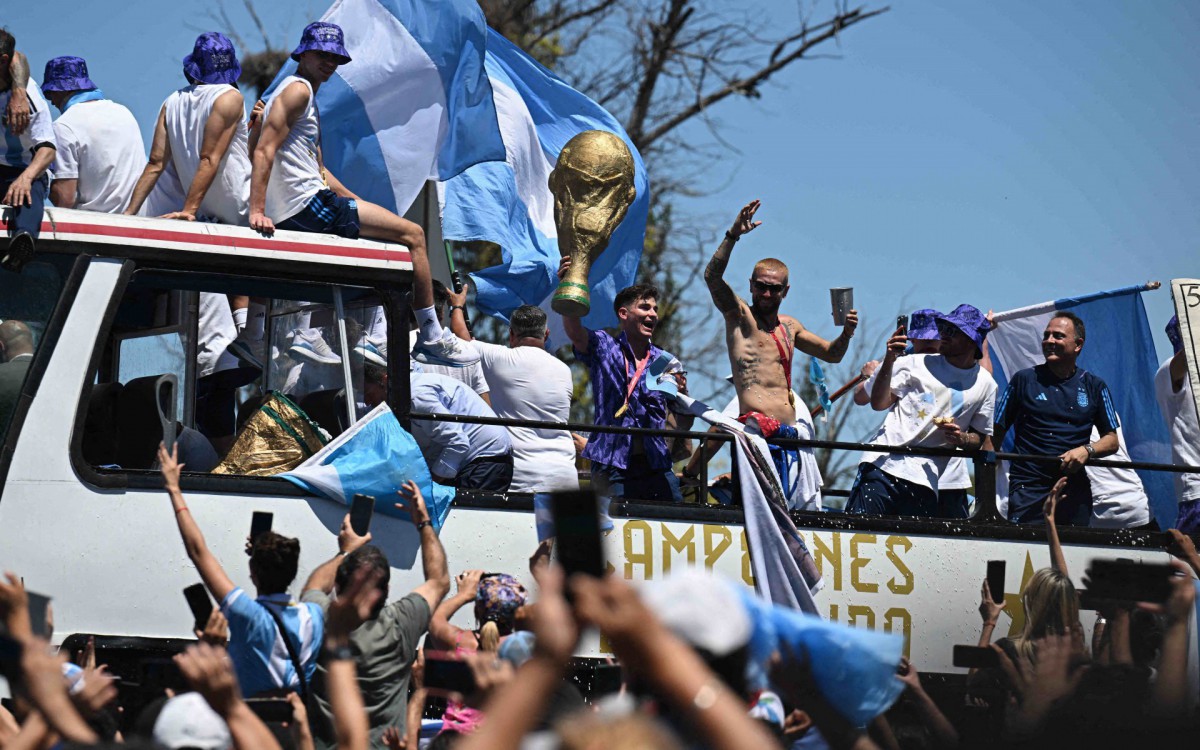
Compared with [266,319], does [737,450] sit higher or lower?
lower

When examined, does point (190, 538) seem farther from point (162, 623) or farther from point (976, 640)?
point (976, 640)

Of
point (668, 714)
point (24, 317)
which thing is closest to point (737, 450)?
point (24, 317)

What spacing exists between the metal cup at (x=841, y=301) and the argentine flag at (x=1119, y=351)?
115 centimetres

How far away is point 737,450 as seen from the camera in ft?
24.5

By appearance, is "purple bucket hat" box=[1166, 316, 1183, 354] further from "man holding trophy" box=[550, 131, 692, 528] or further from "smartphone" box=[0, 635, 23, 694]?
"smartphone" box=[0, 635, 23, 694]

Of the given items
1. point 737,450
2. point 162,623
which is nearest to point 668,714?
point 162,623

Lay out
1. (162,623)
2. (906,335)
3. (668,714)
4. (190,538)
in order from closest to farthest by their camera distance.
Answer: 1. (668,714)
2. (190,538)
3. (162,623)
4. (906,335)

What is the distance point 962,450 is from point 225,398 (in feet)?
11.1

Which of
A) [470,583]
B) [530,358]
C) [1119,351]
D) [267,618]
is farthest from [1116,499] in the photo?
[267,618]

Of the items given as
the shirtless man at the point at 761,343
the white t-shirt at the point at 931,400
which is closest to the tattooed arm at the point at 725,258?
the shirtless man at the point at 761,343

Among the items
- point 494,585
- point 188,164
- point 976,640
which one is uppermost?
point 188,164

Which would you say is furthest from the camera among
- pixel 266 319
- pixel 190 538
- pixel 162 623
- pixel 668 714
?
pixel 266 319

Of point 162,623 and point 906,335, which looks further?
point 906,335

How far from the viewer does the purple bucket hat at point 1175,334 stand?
28.7 ft
